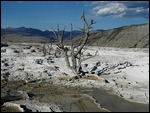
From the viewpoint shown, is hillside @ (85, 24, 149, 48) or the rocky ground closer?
the rocky ground

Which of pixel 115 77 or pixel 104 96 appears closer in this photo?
pixel 104 96

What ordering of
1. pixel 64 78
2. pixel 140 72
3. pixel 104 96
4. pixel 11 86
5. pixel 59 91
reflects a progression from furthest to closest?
pixel 140 72, pixel 64 78, pixel 11 86, pixel 59 91, pixel 104 96

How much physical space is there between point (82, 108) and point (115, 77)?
592 centimetres

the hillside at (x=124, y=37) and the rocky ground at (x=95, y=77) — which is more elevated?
the hillside at (x=124, y=37)

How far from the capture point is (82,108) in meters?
10.9

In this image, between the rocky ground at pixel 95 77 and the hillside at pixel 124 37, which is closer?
the rocky ground at pixel 95 77

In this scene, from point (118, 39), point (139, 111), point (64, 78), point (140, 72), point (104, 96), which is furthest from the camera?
point (118, 39)

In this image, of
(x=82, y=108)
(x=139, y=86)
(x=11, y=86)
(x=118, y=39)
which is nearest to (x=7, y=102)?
(x=82, y=108)

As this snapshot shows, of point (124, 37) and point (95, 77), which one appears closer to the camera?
point (95, 77)

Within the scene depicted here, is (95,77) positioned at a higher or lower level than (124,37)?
lower

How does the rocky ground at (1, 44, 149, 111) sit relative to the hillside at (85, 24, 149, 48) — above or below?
below

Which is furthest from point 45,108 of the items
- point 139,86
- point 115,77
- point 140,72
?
point 140,72

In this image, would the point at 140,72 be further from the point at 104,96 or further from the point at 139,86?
the point at 104,96

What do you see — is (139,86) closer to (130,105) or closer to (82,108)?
(130,105)
